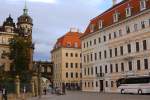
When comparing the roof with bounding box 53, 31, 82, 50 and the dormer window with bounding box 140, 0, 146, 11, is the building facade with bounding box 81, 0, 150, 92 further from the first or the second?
the roof with bounding box 53, 31, 82, 50

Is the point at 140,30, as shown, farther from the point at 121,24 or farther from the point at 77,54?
the point at 77,54

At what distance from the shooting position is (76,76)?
10688 cm

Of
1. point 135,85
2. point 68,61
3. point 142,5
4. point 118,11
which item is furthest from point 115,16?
point 68,61

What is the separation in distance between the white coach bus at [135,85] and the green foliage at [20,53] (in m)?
18.3

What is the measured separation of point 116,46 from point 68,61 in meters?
41.7

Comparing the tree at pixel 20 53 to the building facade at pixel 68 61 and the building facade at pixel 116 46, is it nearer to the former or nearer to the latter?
the building facade at pixel 116 46

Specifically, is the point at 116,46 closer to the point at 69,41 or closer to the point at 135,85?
the point at 135,85

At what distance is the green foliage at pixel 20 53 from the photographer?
213ft

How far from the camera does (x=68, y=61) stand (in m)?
106

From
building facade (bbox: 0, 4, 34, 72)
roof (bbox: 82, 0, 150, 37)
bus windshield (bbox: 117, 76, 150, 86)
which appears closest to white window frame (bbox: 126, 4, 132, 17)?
roof (bbox: 82, 0, 150, 37)

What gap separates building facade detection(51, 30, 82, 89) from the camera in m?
105

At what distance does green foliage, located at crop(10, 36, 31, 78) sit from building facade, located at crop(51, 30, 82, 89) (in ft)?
128

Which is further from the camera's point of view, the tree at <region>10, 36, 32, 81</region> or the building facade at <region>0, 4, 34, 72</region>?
the building facade at <region>0, 4, 34, 72</region>

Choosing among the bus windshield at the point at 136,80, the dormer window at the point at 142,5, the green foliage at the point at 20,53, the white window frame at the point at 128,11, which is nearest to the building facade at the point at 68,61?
the green foliage at the point at 20,53
